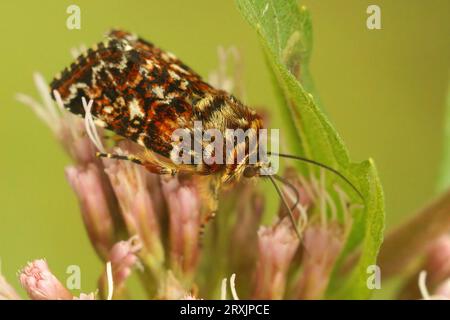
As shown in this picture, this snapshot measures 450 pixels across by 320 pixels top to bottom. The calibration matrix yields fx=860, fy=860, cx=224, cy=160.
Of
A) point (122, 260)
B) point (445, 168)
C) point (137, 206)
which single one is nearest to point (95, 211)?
point (137, 206)

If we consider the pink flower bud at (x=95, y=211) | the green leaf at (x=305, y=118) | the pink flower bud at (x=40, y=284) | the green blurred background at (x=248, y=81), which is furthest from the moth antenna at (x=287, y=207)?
the green blurred background at (x=248, y=81)

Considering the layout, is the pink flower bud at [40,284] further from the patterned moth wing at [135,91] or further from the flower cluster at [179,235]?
the patterned moth wing at [135,91]

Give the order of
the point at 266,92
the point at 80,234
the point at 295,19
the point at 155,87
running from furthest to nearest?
the point at 266,92 < the point at 80,234 < the point at 155,87 < the point at 295,19

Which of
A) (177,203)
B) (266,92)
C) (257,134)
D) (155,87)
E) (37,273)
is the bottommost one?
(37,273)

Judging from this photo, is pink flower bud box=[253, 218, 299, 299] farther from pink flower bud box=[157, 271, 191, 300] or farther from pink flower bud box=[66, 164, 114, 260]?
pink flower bud box=[66, 164, 114, 260]
